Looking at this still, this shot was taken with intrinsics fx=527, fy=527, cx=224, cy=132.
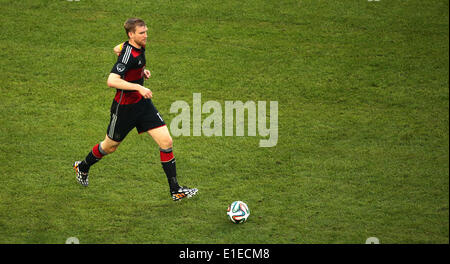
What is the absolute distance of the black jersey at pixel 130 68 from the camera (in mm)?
6953

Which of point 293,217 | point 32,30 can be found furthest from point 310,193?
point 32,30

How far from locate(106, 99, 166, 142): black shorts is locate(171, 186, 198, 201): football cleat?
968 mm

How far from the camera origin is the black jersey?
274 inches

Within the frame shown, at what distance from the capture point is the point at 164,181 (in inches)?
315

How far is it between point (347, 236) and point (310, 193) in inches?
44.0

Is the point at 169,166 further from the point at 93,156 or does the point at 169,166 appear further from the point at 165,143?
the point at 93,156

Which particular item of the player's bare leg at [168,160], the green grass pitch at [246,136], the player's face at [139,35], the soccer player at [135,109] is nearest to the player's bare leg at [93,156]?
the soccer player at [135,109]

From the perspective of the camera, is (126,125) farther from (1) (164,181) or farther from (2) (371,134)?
(2) (371,134)

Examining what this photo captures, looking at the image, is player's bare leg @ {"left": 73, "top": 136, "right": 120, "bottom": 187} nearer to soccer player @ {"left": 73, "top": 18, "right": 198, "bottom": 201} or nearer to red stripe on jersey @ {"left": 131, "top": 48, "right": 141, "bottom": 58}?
soccer player @ {"left": 73, "top": 18, "right": 198, "bottom": 201}

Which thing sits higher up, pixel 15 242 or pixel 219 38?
pixel 219 38

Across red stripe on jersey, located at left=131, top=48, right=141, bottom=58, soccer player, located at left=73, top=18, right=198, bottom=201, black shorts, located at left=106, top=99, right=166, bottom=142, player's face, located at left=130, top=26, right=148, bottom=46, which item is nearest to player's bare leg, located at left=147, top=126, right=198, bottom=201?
soccer player, located at left=73, top=18, right=198, bottom=201

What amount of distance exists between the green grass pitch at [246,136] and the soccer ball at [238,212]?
0.10m

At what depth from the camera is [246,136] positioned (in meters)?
9.18
